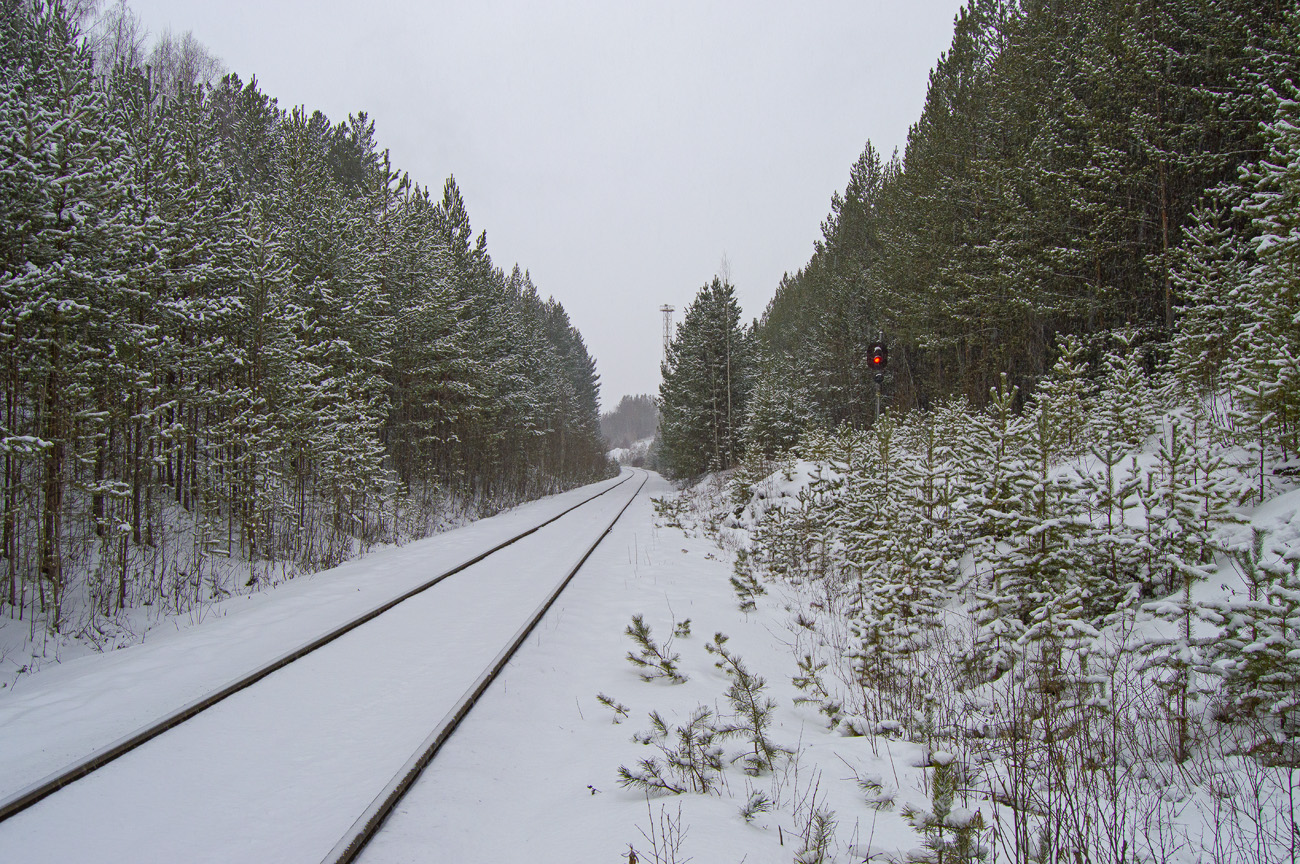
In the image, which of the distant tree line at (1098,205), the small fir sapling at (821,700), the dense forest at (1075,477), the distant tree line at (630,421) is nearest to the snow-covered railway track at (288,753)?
the dense forest at (1075,477)

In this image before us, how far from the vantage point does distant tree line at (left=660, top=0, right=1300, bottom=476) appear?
6852 millimetres

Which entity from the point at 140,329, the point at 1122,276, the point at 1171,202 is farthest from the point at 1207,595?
the point at 1122,276

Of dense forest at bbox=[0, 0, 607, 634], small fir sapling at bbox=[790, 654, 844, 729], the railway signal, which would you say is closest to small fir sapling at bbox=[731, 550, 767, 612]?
small fir sapling at bbox=[790, 654, 844, 729]

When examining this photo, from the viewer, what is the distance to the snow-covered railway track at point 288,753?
2568 mm

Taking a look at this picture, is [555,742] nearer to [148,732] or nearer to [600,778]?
[600,778]

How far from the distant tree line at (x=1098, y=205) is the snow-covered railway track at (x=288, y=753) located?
6.89 m

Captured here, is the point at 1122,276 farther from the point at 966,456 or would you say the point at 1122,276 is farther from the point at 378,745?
the point at 378,745

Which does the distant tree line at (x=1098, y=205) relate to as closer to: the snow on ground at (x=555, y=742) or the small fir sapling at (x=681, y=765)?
the snow on ground at (x=555, y=742)

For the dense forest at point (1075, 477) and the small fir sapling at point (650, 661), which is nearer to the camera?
the dense forest at point (1075, 477)

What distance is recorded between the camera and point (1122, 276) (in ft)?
53.5

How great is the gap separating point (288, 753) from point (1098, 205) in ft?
60.9

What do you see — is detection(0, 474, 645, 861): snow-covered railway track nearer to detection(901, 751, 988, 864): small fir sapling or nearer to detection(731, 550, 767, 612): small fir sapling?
detection(901, 751, 988, 864): small fir sapling

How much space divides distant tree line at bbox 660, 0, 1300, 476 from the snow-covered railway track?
271 inches

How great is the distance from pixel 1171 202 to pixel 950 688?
16896 mm
